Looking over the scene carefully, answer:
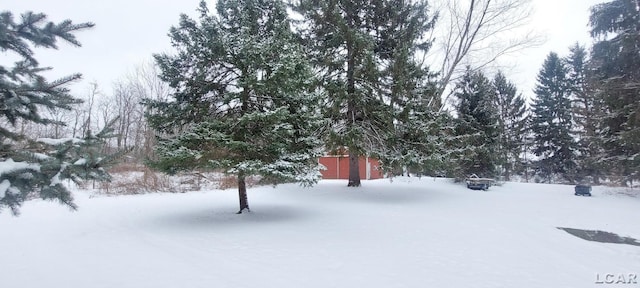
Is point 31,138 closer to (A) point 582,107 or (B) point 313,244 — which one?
(B) point 313,244

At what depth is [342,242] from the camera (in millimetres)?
6309

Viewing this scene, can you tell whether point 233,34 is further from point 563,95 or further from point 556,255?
point 563,95

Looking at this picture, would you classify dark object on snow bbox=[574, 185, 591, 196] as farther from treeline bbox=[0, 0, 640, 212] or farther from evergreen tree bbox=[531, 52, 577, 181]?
evergreen tree bbox=[531, 52, 577, 181]

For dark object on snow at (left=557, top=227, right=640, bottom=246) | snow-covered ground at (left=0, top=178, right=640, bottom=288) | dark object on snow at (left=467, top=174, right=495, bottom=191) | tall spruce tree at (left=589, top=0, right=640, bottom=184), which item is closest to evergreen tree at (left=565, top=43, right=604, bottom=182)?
tall spruce tree at (left=589, top=0, right=640, bottom=184)

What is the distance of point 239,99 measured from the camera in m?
8.41

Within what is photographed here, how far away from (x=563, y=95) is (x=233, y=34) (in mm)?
27254

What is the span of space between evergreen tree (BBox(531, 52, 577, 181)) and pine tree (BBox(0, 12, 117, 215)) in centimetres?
2774

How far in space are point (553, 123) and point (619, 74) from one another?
12.4 m

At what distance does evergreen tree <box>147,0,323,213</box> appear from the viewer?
7.67m

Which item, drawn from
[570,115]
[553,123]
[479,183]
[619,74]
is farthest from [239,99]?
[570,115]

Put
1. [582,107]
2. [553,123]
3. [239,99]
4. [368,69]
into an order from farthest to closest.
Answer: [553,123] → [582,107] → [368,69] → [239,99]

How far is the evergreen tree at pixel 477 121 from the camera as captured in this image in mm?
15977

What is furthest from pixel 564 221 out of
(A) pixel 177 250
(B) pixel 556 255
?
(A) pixel 177 250

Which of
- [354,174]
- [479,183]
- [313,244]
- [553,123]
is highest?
[553,123]
